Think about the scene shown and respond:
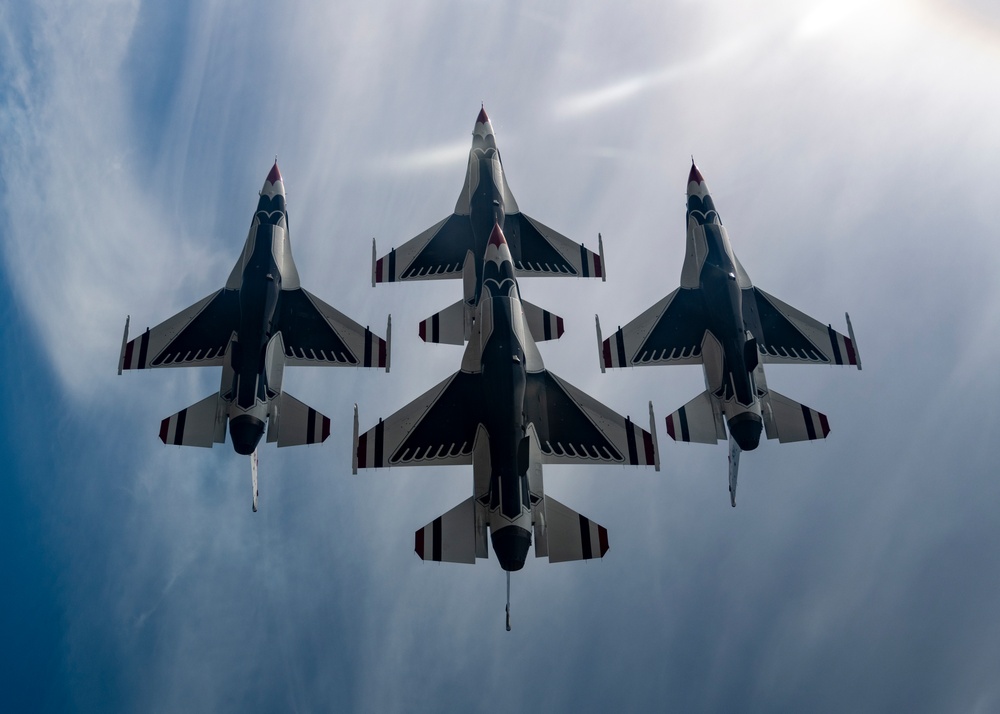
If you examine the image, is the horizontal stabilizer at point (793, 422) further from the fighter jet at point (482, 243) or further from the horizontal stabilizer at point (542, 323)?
the fighter jet at point (482, 243)

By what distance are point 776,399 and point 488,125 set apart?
29448 mm

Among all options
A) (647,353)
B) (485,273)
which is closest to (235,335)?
(485,273)

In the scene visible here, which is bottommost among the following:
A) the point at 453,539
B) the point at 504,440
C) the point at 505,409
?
the point at 453,539

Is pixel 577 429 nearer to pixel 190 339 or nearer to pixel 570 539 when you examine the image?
pixel 570 539

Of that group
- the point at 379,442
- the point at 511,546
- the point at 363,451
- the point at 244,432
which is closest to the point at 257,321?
the point at 244,432

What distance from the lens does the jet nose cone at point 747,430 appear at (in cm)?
4078

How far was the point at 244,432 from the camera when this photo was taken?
39969 millimetres

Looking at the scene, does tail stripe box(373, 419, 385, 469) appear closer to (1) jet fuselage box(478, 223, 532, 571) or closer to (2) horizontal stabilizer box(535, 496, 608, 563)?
(1) jet fuselage box(478, 223, 532, 571)

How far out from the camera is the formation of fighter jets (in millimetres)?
37219

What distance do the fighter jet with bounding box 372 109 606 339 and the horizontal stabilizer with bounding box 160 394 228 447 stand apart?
14.6m

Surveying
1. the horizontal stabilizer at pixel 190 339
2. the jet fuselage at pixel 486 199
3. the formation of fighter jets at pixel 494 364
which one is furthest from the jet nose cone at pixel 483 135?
the horizontal stabilizer at pixel 190 339

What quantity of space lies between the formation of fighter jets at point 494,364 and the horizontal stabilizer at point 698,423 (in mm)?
75

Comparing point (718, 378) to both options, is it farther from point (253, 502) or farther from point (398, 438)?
point (253, 502)

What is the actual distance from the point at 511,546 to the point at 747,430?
14.3m
